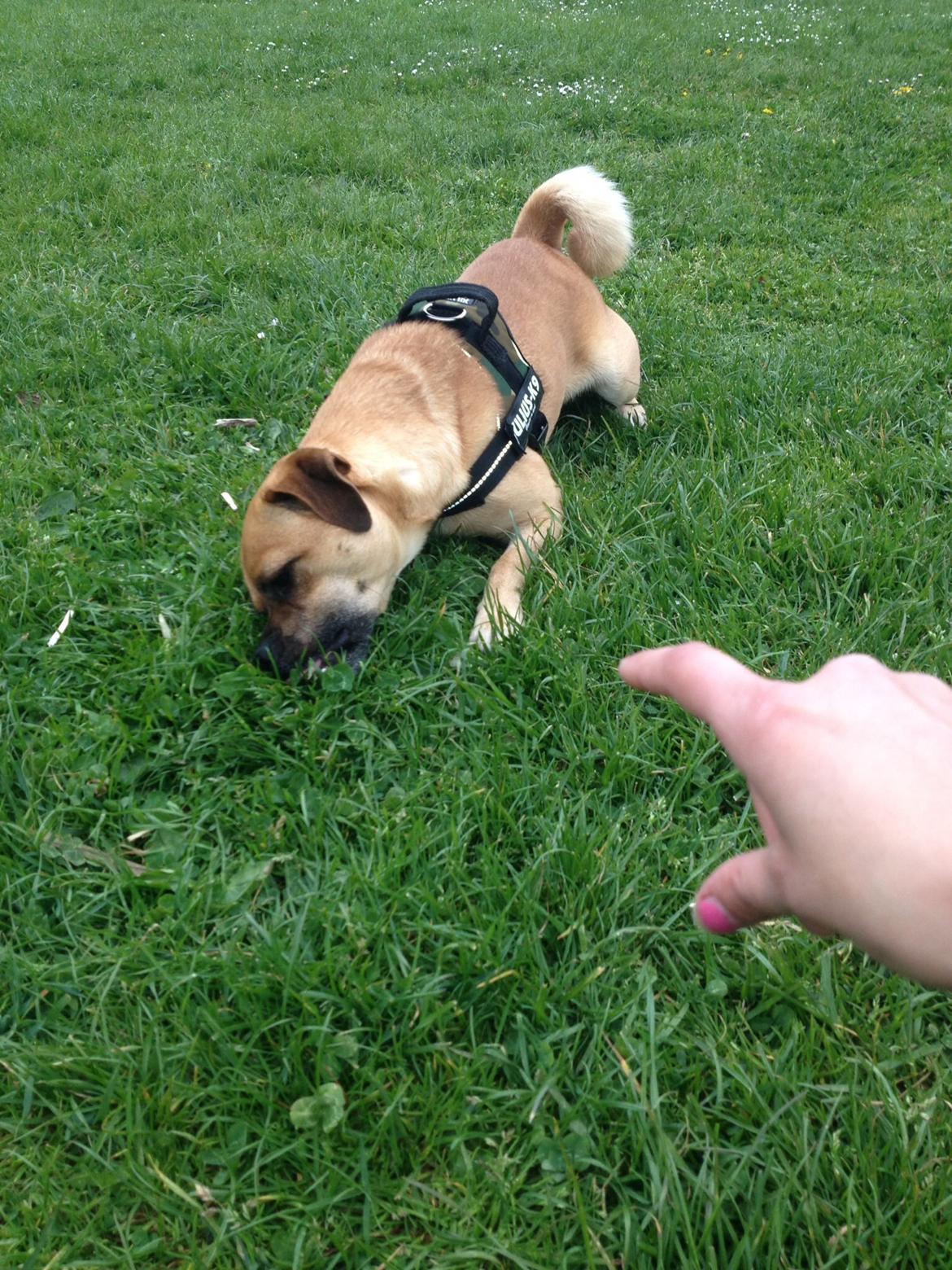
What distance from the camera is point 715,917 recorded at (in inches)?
35.1

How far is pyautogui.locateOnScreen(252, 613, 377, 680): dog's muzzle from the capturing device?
251cm

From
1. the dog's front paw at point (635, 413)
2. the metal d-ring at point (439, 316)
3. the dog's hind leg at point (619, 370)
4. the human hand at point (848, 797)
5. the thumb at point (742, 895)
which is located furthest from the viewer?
the dog's hind leg at point (619, 370)

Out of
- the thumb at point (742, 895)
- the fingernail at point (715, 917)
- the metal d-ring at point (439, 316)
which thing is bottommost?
the metal d-ring at point (439, 316)

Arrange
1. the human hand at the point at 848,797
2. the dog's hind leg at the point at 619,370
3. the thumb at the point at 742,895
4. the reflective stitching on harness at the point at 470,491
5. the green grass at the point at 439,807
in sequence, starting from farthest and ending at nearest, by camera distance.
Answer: the dog's hind leg at the point at 619,370
the reflective stitching on harness at the point at 470,491
the green grass at the point at 439,807
the thumb at the point at 742,895
the human hand at the point at 848,797

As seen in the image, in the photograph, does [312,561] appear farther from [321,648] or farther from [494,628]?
[494,628]

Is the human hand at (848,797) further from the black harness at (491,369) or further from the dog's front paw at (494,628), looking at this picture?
the black harness at (491,369)

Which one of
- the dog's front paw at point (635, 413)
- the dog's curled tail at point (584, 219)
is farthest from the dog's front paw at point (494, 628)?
the dog's curled tail at point (584, 219)

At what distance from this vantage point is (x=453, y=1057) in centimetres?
166

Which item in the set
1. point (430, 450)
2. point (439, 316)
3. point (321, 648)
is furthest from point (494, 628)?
point (439, 316)

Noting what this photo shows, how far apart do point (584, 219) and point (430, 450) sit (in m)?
Result: 1.77

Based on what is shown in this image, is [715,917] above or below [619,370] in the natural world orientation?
above

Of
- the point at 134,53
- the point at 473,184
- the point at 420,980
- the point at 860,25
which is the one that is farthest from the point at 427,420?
the point at 860,25

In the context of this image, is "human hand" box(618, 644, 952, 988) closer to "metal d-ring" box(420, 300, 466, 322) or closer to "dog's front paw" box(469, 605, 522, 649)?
"dog's front paw" box(469, 605, 522, 649)

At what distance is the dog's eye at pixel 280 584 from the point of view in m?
2.60
